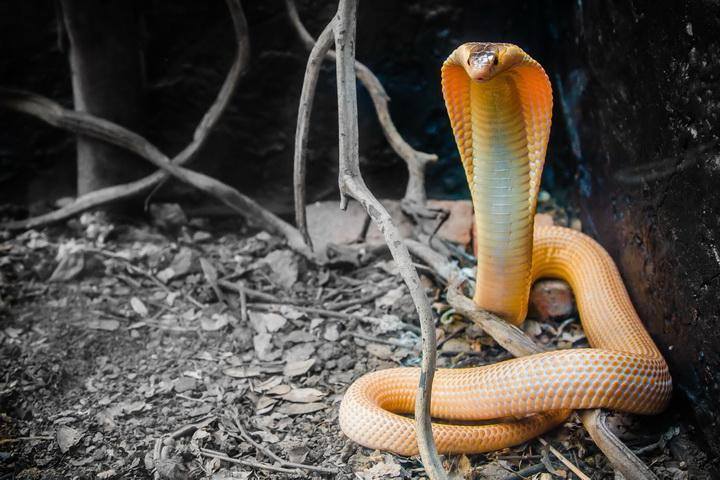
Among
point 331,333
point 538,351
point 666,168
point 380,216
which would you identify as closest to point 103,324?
point 331,333

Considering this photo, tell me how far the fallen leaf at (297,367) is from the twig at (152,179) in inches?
69.1

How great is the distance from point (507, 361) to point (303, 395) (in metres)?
0.92

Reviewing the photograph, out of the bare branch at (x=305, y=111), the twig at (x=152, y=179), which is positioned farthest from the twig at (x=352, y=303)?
the twig at (x=152, y=179)

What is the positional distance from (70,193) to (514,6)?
3356 millimetres

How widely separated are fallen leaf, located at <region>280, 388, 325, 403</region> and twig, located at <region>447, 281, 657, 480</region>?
0.82 meters

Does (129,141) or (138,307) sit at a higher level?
(129,141)

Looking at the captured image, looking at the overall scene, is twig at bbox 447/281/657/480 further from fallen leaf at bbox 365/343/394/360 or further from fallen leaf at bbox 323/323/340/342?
fallen leaf at bbox 323/323/340/342

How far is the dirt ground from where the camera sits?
2441 millimetres

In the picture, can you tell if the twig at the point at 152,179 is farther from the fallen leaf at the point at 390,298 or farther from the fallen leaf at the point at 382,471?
the fallen leaf at the point at 382,471

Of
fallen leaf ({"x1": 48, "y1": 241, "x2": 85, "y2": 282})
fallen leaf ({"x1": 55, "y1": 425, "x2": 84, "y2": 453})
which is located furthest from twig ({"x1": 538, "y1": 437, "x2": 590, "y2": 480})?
fallen leaf ({"x1": 48, "y1": 241, "x2": 85, "y2": 282})

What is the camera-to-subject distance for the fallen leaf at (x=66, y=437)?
2457mm

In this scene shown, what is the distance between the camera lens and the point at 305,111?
320 cm

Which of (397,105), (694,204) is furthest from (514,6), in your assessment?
(694,204)

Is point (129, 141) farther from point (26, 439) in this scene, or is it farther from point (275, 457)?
point (275, 457)
